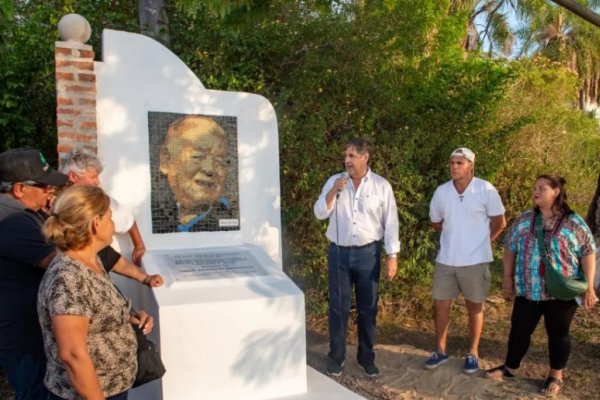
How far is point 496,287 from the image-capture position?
731 centimetres

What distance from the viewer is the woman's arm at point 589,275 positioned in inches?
157

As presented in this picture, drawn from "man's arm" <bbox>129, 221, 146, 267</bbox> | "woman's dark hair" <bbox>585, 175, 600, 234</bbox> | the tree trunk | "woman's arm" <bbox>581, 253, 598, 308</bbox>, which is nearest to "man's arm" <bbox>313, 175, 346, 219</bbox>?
"man's arm" <bbox>129, 221, 146, 267</bbox>

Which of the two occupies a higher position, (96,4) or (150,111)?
(96,4)

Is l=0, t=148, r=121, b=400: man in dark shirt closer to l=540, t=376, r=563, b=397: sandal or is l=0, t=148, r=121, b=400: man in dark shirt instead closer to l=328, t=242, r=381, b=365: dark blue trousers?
l=328, t=242, r=381, b=365: dark blue trousers

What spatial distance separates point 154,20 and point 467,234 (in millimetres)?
4285

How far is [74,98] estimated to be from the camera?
12.9 feet

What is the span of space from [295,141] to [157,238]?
6.87 feet

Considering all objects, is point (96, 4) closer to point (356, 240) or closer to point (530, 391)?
point (356, 240)

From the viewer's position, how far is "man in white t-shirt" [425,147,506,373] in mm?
4367

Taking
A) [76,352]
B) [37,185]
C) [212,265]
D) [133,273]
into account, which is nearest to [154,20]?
[212,265]

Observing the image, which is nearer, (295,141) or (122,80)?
(122,80)

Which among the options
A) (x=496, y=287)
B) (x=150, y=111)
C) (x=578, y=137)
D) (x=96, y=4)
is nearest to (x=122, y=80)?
(x=150, y=111)

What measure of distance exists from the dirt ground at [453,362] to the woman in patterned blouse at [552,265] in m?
0.33

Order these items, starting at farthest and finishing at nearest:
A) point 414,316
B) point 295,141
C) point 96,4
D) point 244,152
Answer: point 96,4 → point 414,316 → point 295,141 → point 244,152
